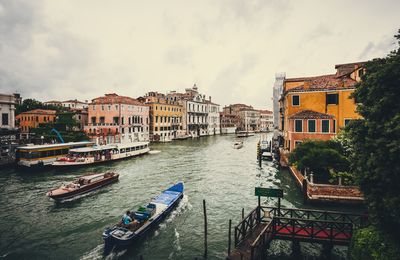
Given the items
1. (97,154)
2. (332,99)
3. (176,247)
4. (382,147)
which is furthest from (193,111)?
(382,147)

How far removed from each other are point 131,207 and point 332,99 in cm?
1976

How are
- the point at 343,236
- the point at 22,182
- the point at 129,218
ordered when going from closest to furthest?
the point at 343,236, the point at 129,218, the point at 22,182

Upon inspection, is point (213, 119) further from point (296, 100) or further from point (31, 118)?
point (296, 100)

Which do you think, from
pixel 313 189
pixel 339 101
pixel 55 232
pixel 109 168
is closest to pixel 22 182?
pixel 109 168

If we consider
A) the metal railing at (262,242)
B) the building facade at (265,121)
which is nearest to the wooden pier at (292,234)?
the metal railing at (262,242)

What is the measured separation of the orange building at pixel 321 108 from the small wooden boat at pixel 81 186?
55.9 ft

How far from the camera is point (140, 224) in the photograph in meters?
10.6

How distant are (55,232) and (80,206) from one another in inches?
125

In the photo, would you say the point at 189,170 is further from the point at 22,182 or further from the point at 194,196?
the point at 22,182

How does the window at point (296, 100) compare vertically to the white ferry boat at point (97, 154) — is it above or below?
above

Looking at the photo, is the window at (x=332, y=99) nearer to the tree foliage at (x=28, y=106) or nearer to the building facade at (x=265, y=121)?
the tree foliage at (x=28, y=106)

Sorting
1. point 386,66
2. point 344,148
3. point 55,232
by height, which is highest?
point 386,66

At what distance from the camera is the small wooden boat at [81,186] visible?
48.1ft

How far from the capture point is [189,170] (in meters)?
24.0
